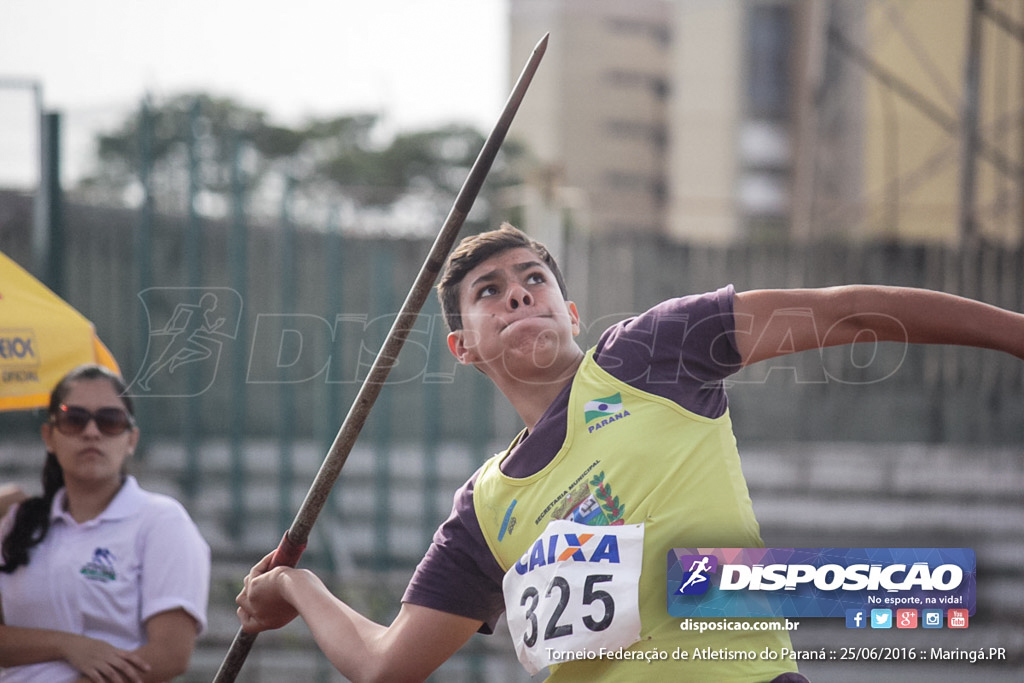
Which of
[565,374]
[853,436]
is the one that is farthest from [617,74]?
[565,374]

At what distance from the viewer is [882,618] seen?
2.62 metres

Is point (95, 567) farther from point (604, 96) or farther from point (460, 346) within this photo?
point (604, 96)

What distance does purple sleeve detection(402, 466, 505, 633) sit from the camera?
2.49 meters

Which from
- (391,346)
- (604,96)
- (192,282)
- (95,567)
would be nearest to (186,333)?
(192,282)

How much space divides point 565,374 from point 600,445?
27 cm

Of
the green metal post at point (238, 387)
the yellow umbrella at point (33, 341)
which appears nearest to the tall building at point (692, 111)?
the green metal post at point (238, 387)

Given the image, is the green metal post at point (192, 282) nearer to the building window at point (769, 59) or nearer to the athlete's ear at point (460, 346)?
the athlete's ear at point (460, 346)

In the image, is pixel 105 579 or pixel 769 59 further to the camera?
pixel 769 59

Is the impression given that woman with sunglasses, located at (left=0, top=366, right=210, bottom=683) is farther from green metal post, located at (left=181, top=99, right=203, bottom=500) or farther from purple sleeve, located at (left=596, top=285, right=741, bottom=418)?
green metal post, located at (left=181, top=99, right=203, bottom=500)

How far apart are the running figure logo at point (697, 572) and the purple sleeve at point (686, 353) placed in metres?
0.31

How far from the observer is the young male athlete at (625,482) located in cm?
221

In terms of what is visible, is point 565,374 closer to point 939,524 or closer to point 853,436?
point 939,524

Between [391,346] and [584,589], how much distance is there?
0.78 meters

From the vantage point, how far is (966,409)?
26.7ft
